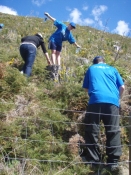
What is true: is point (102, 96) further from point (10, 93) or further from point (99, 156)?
point (10, 93)

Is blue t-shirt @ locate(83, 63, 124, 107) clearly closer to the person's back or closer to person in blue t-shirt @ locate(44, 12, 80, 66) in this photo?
the person's back

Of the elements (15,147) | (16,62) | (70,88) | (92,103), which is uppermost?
(16,62)

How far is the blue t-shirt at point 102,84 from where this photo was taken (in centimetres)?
409

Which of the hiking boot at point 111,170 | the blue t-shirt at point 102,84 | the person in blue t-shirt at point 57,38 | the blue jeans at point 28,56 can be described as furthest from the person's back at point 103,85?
the person in blue t-shirt at point 57,38

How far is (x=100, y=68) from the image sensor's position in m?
4.39

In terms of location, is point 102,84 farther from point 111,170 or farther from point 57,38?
point 57,38

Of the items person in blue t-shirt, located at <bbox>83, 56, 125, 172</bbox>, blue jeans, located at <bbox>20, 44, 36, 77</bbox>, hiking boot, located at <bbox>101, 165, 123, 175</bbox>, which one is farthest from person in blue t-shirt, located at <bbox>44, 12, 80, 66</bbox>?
hiking boot, located at <bbox>101, 165, 123, 175</bbox>

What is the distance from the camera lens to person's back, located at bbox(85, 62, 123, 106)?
13.4 ft

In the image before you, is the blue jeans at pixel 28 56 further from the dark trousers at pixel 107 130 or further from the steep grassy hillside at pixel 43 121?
the dark trousers at pixel 107 130

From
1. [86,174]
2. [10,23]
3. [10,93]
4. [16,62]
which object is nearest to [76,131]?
[86,174]

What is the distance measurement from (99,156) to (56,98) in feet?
5.94

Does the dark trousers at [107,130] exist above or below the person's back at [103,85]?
below

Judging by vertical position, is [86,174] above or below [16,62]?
below

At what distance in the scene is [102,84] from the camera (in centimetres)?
421
